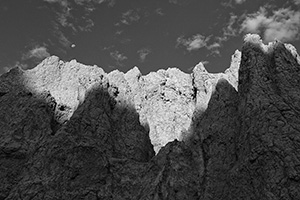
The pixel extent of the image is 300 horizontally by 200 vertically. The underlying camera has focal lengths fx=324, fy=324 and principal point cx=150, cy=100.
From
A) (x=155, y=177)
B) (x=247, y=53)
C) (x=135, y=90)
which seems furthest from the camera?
(x=135, y=90)

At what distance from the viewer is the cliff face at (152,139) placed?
4166cm

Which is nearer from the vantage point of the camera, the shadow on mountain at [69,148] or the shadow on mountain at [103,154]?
the shadow on mountain at [103,154]

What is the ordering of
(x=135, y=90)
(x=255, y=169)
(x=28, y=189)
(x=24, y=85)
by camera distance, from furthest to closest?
(x=135, y=90)
(x=24, y=85)
(x=28, y=189)
(x=255, y=169)

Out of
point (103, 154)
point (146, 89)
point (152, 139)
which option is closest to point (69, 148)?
point (103, 154)

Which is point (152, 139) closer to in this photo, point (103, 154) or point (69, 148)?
point (103, 154)

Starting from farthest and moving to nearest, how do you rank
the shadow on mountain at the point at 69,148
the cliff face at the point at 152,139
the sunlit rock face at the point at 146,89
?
the sunlit rock face at the point at 146,89 < the shadow on mountain at the point at 69,148 < the cliff face at the point at 152,139

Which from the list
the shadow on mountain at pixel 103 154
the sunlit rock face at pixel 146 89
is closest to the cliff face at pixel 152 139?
the shadow on mountain at pixel 103 154

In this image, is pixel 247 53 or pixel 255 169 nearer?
pixel 255 169

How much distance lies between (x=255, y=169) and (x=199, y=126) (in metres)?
14.1

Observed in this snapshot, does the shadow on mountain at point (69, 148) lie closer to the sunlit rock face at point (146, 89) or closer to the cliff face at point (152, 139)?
the cliff face at point (152, 139)

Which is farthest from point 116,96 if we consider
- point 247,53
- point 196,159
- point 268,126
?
point 268,126

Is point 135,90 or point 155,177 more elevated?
point 135,90

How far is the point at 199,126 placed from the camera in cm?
5284

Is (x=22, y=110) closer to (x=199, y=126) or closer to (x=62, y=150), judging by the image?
(x=62, y=150)
